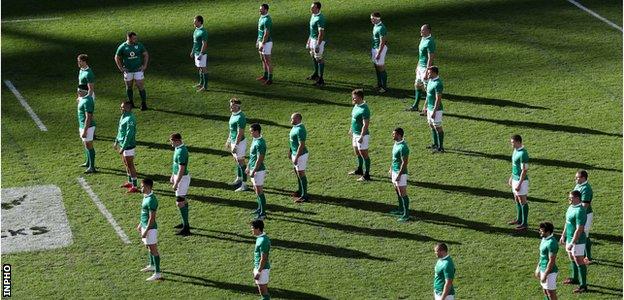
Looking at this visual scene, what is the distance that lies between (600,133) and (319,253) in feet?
27.3

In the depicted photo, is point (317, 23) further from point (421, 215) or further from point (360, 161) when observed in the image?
point (421, 215)

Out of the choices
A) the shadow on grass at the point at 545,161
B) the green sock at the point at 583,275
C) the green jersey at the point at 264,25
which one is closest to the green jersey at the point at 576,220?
the green sock at the point at 583,275

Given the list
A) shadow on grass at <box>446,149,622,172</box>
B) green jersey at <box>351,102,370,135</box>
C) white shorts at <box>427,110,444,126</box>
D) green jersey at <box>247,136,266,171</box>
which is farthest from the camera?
white shorts at <box>427,110,444,126</box>

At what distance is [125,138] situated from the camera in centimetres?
2905

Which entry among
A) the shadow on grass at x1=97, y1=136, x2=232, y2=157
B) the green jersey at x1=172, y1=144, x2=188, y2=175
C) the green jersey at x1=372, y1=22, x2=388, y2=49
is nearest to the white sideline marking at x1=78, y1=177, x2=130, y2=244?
the green jersey at x1=172, y1=144, x2=188, y2=175

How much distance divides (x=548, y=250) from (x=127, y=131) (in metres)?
9.46

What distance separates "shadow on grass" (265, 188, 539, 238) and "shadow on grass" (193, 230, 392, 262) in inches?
72.7

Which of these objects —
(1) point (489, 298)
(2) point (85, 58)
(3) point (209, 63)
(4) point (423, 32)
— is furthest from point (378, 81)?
(1) point (489, 298)

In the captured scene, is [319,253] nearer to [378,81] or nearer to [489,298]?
[489,298]

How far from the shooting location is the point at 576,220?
24469 mm

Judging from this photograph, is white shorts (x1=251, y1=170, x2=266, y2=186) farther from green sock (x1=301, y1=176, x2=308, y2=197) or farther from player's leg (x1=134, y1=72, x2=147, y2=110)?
player's leg (x1=134, y1=72, x2=147, y2=110)

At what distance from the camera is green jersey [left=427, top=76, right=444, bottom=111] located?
3045 cm

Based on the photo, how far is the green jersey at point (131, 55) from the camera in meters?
33.1

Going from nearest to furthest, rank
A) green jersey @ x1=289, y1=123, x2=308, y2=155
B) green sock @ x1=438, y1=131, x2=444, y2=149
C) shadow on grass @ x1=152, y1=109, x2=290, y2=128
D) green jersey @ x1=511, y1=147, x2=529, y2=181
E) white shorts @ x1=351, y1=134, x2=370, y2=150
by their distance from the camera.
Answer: green jersey @ x1=511, y1=147, x2=529, y2=181
green jersey @ x1=289, y1=123, x2=308, y2=155
white shorts @ x1=351, y1=134, x2=370, y2=150
green sock @ x1=438, y1=131, x2=444, y2=149
shadow on grass @ x1=152, y1=109, x2=290, y2=128
